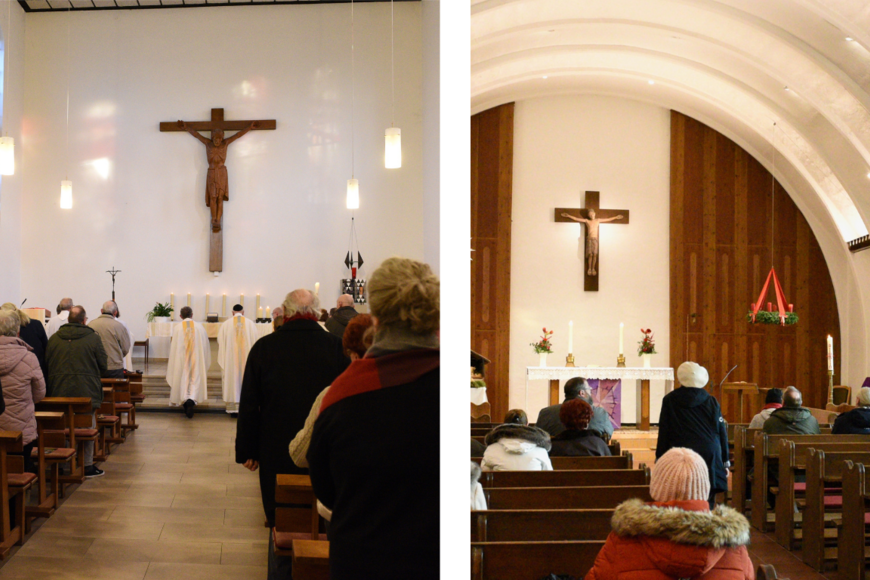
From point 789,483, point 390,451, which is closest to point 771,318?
point 789,483

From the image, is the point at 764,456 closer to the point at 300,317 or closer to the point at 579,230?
the point at 300,317

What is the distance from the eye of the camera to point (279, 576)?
2.17 metres

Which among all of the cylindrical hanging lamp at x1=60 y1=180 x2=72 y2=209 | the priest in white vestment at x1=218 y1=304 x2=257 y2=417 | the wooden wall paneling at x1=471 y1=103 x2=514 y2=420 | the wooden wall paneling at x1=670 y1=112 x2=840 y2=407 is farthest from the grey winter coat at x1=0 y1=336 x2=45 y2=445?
the wooden wall paneling at x1=670 y1=112 x2=840 y2=407

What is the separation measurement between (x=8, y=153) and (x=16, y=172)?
54mm

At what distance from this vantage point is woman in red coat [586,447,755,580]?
2.24 m

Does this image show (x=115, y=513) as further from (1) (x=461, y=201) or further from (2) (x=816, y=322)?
(2) (x=816, y=322)

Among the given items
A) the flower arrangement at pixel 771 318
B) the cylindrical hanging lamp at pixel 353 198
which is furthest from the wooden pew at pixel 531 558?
the flower arrangement at pixel 771 318

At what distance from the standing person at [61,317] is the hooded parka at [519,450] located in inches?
86.4

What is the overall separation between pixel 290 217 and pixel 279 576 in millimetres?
7903

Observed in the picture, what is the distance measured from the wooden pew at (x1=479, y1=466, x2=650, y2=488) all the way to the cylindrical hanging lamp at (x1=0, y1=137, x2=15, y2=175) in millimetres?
2499

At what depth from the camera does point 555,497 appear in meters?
3.57

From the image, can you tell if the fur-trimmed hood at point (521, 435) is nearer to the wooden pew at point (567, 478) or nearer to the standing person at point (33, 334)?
the wooden pew at point (567, 478)

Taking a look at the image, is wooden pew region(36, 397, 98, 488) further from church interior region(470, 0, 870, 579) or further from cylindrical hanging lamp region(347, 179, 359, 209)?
church interior region(470, 0, 870, 579)

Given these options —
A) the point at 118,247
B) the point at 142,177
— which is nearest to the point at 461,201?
the point at 118,247
